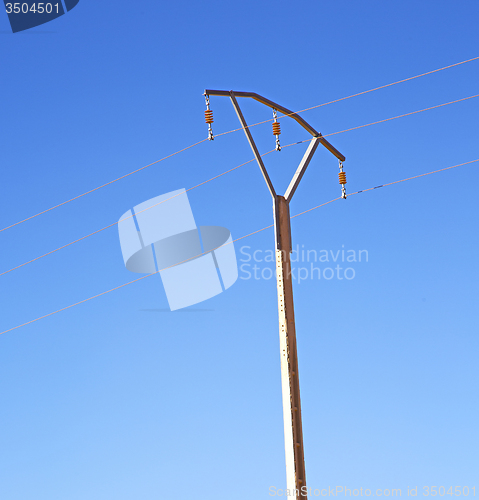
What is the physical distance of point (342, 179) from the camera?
14.2 metres

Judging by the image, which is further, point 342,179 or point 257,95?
point 342,179

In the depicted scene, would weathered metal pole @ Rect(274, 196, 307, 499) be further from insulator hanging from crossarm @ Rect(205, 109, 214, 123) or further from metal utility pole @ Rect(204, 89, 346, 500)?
insulator hanging from crossarm @ Rect(205, 109, 214, 123)

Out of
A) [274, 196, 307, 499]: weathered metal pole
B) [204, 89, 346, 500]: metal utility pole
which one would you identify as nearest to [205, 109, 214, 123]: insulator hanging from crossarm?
[204, 89, 346, 500]: metal utility pole

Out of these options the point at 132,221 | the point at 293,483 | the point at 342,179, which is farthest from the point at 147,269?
the point at 293,483

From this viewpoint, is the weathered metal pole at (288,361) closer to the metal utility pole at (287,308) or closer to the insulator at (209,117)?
the metal utility pole at (287,308)

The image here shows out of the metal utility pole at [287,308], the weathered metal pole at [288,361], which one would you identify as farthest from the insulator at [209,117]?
the weathered metal pole at [288,361]

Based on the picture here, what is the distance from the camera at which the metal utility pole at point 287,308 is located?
1030cm

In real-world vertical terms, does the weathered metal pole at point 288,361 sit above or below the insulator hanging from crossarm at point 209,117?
below

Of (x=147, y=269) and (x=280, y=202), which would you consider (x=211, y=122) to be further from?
(x=147, y=269)

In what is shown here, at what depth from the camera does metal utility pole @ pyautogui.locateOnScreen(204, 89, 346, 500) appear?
1030cm

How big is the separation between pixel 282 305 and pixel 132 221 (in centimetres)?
821

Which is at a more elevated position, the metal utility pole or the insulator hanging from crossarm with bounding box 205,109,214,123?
the insulator hanging from crossarm with bounding box 205,109,214,123

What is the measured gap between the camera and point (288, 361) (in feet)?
35.3

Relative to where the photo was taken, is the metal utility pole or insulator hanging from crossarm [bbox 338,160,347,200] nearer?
the metal utility pole
